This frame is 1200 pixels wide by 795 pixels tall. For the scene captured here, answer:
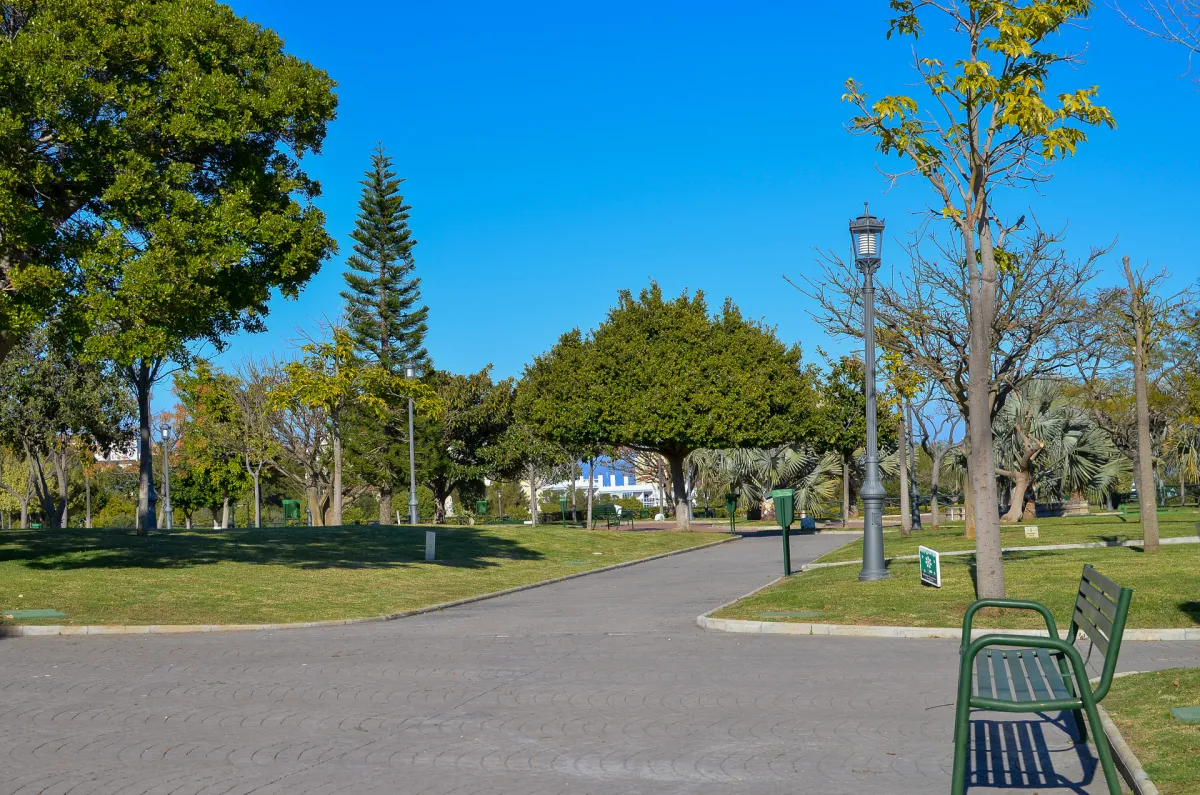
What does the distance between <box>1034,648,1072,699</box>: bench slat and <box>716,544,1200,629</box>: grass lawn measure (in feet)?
19.2

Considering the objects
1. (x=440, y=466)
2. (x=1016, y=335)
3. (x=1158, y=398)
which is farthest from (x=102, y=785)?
(x=440, y=466)

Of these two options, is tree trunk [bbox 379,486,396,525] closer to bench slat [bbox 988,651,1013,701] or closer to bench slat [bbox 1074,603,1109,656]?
bench slat [bbox 1074,603,1109,656]

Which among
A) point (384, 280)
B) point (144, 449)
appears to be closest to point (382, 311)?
point (384, 280)

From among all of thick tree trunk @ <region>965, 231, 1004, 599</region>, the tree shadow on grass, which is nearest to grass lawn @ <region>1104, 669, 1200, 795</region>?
thick tree trunk @ <region>965, 231, 1004, 599</region>

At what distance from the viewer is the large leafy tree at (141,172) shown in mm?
16609

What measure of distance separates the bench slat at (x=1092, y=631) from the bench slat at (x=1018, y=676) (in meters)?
0.41

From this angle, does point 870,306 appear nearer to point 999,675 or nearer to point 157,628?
point 157,628

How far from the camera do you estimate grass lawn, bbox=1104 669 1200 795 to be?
18.6 ft

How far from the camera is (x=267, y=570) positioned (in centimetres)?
2088

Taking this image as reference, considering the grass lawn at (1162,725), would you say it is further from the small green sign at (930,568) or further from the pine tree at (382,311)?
the pine tree at (382,311)

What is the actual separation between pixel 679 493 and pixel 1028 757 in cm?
3802

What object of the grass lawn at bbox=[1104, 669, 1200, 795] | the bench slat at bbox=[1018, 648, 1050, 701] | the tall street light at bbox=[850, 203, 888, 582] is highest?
the tall street light at bbox=[850, 203, 888, 582]

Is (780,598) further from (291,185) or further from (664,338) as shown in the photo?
(664,338)

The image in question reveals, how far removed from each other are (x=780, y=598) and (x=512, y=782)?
9.91m
